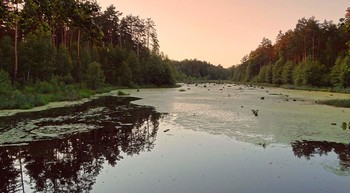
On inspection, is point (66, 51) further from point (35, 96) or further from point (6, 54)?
point (35, 96)

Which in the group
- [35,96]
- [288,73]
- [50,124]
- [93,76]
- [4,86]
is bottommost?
[50,124]

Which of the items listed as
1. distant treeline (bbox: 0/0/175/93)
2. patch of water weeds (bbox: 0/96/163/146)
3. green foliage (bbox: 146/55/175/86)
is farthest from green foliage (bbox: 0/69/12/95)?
green foliage (bbox: 146/55/175/86)

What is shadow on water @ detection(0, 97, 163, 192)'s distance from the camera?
327 inches

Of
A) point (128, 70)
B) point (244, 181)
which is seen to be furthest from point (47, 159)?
point (128, 70)

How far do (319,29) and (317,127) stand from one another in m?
62.0

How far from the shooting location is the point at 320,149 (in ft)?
40.2

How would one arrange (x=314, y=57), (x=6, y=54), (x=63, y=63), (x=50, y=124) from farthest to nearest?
(x=314, y=57), (x=63, y=63), (x=6, y=54), (x=50, y=124)

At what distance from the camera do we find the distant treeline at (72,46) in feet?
16.4

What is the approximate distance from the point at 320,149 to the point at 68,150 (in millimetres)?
10308

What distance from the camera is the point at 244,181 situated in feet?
28.0

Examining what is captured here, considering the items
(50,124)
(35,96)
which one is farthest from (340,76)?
(50,124)

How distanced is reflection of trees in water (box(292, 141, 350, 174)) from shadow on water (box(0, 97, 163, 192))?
618 centimetres

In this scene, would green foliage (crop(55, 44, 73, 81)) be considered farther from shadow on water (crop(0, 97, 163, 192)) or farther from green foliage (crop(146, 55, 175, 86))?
shadow on water (crop(0, 97, 163, 192))

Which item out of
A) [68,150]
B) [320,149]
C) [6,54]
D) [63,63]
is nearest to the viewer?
[68,150]
